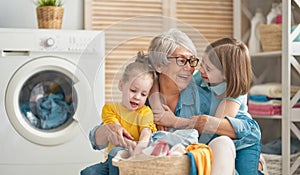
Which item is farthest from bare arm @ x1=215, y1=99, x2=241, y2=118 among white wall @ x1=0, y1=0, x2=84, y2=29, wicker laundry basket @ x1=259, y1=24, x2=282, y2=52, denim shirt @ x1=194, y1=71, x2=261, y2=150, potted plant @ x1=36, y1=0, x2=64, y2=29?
white wall @ x1=0, y1=0, x2=84, y2=29

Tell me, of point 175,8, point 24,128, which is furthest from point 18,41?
point 175,8

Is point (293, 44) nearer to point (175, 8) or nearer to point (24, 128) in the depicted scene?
point (175, 8)

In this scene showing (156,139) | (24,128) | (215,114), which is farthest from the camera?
(24,128)

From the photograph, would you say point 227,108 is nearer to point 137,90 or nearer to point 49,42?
point 137,90

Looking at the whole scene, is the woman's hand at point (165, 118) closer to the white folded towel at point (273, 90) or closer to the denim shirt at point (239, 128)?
the denim shirt at point (239, 128)

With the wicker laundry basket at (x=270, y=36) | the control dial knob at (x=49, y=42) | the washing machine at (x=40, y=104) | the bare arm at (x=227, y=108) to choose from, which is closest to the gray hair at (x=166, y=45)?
the bare arm at (x=227, y=108)

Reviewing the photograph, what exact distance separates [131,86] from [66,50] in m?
1.35

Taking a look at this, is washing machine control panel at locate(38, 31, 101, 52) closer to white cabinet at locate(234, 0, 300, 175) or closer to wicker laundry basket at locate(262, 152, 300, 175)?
white cabinet at locate(234, 0, 300, 175)

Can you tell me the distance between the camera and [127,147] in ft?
6.08

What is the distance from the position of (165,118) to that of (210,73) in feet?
0.82

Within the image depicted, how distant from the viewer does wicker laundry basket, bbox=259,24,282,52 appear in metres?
3.32

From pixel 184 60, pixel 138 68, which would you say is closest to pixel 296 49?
pixel 184 60

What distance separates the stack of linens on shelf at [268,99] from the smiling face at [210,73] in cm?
133

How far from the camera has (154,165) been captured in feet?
5.85
